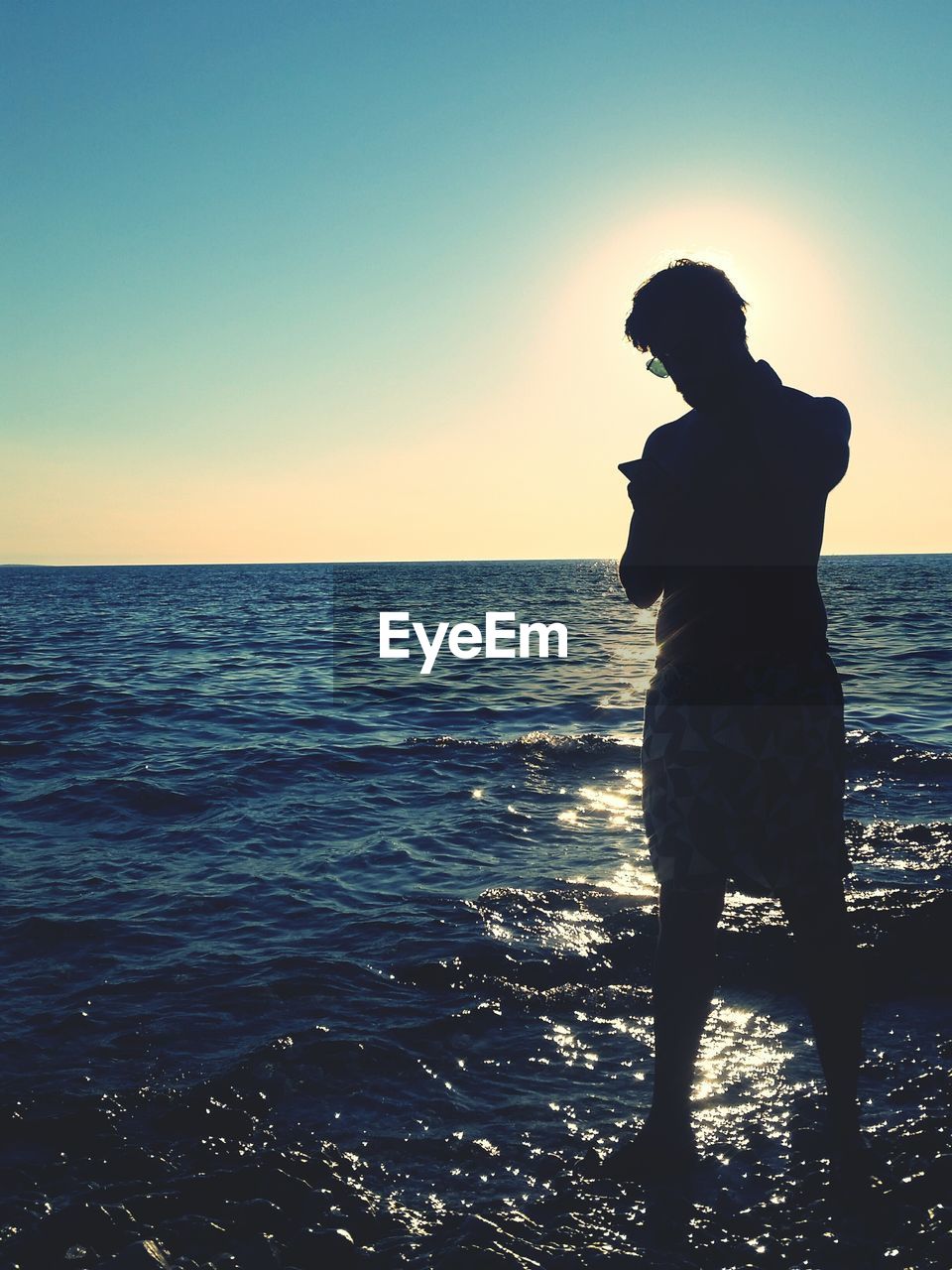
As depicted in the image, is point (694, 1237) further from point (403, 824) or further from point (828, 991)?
point (403, 824)

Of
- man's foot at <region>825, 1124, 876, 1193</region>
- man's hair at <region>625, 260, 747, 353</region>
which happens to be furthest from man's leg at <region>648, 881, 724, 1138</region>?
man's hair at <region>625, 260, 747, 353</region>

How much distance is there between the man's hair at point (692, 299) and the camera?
2.49m

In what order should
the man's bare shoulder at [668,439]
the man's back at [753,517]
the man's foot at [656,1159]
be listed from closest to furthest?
the man's back at [753,517] < the man's bare shoulder at [668,439] < the man's foot at [656,1159]

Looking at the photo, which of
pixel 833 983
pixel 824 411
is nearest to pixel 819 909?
pixel 833 983

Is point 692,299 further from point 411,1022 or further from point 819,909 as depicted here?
point 411,1022

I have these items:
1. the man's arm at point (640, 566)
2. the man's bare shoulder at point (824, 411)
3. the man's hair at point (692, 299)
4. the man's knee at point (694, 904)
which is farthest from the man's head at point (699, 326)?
the man's knee at point (694, 904)

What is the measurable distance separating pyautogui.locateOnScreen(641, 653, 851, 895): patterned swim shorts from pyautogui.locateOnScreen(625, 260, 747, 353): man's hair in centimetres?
98

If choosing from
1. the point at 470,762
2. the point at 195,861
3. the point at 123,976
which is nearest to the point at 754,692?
the point at 123,976

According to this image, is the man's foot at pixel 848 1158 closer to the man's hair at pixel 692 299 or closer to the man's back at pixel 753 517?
the man's back at pixel 753 517

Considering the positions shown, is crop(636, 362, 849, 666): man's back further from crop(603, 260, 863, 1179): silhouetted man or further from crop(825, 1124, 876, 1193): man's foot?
crop(825, 1124, 876, 1193): man's foot

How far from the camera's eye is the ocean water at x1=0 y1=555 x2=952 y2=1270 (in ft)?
8.29

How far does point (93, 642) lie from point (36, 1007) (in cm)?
2144

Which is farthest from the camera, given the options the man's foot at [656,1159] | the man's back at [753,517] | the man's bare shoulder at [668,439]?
the man's foot at [656,1159]

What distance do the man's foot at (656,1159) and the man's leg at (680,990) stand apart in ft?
0.05
